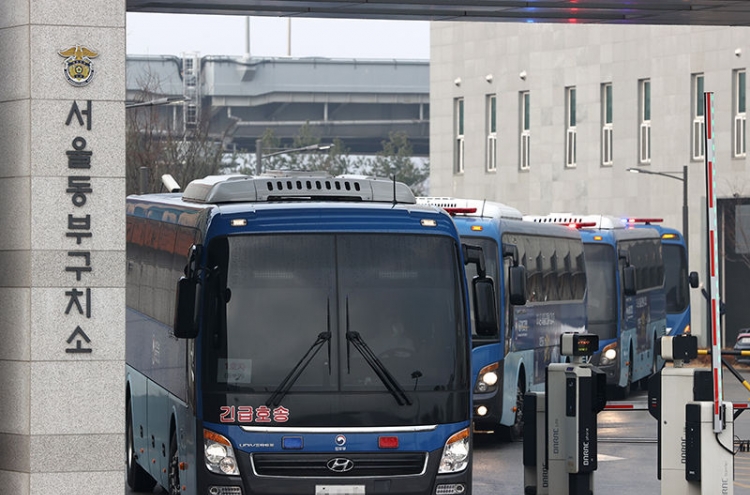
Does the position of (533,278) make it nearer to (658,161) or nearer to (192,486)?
(192,486)

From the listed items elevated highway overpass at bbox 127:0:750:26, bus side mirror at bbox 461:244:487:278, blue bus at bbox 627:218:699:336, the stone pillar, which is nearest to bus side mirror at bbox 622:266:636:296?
blue bus at bbox 627:218:699:336

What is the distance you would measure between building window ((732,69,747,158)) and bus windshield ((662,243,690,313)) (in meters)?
15.2

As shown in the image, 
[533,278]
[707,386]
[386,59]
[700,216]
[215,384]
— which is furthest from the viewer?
[386,59]

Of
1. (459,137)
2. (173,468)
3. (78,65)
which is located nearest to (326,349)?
(173,468)

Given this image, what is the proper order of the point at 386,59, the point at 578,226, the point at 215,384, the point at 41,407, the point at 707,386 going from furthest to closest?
the point at 386,59
the point at 578,226
the point at 707,386
the point at 215,384
the point at 41,407

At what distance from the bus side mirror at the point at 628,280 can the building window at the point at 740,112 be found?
982 inches

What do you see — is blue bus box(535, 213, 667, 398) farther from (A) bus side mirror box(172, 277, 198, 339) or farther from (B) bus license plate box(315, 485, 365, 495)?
(A) bus side mirror box(172, 277, 198, 339)

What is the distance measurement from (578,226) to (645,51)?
29521 mm

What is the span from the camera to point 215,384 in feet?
45.7

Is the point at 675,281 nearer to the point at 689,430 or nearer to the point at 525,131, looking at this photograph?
the point at 525,131

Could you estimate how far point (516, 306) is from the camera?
25281mm

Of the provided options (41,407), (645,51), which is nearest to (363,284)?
(41,407)

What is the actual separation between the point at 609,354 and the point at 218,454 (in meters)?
19.6

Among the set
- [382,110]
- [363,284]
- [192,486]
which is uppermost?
[382,110]
